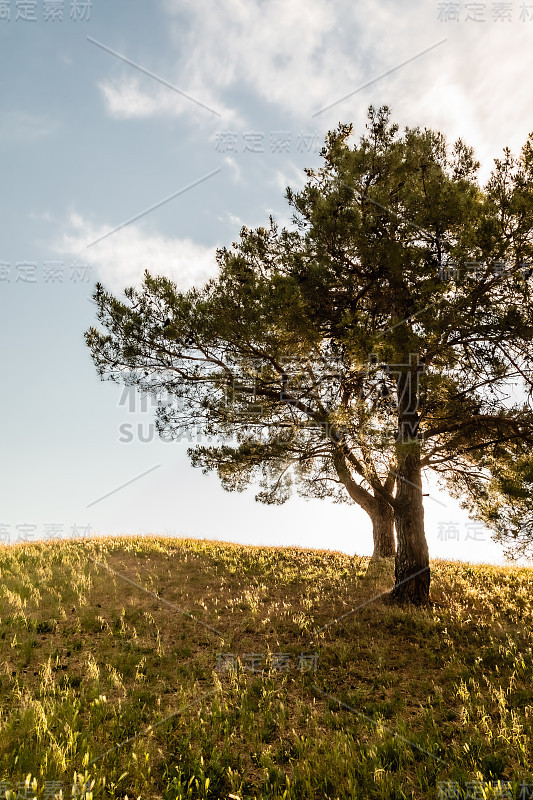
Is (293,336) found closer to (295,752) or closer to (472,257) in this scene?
(472,257)

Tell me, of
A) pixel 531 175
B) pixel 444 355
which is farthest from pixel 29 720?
pixel 531 175

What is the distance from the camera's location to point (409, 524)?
438 inches

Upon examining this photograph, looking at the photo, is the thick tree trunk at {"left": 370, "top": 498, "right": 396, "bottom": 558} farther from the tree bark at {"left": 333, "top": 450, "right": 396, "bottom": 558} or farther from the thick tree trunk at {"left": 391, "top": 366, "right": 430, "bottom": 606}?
the thick tree trunk at {"left": 391, "top": 366, "right": 430, "bottom": 606}

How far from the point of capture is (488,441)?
1140 cm

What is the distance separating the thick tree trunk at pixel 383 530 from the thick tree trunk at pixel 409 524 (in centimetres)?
383

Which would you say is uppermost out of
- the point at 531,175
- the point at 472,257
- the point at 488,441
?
the point at 531,175

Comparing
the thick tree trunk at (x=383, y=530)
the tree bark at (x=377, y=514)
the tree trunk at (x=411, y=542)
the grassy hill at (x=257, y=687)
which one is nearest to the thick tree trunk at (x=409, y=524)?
the tree trunk at (x=411, y=542)

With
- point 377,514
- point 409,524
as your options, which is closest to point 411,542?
point 409,524

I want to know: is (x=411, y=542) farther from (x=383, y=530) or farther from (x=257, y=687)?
(x=257, y=687)

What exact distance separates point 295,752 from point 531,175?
11776 mm

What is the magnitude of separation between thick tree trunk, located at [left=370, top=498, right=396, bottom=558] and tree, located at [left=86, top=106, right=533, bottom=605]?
2.29m

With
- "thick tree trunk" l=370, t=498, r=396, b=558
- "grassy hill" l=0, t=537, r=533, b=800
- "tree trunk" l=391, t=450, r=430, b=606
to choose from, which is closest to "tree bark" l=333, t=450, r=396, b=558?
"thick tree trunk" l=370, t=498, r=396, b=558

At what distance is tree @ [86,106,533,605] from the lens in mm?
10078

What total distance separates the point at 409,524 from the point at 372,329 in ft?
16.0
